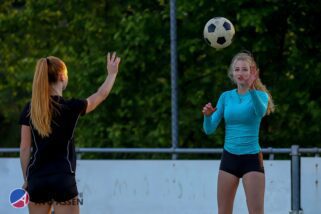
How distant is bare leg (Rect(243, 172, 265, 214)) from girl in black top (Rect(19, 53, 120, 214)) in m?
1.92

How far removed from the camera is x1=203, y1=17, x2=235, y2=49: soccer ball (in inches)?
387

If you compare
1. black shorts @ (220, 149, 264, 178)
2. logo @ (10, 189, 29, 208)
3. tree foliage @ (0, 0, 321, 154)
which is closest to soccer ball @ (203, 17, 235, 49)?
black shorts @ (220, 149, 264, 178)

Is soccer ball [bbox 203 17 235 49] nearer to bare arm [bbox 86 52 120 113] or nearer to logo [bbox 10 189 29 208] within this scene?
bare arm [bbox 86 52 120 113]

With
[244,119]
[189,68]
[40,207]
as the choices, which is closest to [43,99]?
[40,207]

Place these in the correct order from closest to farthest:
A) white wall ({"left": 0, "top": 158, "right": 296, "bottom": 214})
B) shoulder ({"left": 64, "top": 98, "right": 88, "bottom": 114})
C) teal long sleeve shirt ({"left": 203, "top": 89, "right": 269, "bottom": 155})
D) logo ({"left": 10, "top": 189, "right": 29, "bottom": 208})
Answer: logo ({"left": 10, "top": 189, "right": 29, "bottom": 208}) < shoulder ({"left": 64, "top": 98, "right": 88, "bottom": 114}) < teal long sleeve shirt ({"left": 203, "top": 89, "right": 269, "bottom": 155}) < white wall ({"left": 0, "top": 158, "right": 296, "bottom": 214})

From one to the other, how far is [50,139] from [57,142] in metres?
0.05

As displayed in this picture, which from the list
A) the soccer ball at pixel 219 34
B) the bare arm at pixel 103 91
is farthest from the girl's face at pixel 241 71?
the soccer ball at pixel 219 34

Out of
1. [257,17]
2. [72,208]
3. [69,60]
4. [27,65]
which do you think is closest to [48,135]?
[72,208]

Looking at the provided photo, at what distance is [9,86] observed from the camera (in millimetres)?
21797

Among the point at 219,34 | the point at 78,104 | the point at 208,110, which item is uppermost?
the point at 219,34

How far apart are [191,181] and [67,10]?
9418 millimetres

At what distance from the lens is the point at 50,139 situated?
21.4 ft

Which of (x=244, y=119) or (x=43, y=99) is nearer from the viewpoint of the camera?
(x=43, y=99)

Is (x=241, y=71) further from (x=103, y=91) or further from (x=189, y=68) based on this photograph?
(x=189, y=68)
